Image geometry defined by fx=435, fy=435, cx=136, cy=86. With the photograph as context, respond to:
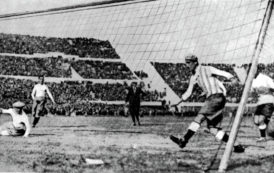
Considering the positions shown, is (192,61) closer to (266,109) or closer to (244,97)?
(244,97)

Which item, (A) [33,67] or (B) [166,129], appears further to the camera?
(A) [33,67]

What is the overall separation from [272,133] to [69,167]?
491 cm

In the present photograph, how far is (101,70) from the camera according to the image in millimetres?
38750

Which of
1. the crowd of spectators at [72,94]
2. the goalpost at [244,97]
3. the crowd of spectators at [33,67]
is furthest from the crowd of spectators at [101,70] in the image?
the goalpost at [244,97]

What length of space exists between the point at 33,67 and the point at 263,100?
28350 mm

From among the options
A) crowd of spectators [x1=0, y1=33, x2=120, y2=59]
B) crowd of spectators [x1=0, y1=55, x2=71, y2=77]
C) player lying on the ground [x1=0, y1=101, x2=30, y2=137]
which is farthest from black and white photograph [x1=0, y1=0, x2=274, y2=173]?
crowd of spectators [x1=0, y1=33, x2=120, y2=59]

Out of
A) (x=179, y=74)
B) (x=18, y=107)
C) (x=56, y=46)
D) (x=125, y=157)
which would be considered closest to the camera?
(x=125, y=157)

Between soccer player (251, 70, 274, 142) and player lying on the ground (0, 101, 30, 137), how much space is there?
189 inches

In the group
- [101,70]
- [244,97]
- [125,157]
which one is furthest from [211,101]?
[101,70]

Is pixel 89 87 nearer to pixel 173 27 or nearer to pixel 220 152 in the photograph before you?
pixel 173 27

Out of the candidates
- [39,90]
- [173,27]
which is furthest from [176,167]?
[39,90]

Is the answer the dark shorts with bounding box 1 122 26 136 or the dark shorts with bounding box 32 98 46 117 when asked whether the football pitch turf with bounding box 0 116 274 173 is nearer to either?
the dark shorts with bounding box 1 122 26 136

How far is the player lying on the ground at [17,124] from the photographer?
8962 mm

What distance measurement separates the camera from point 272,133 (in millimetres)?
8805
